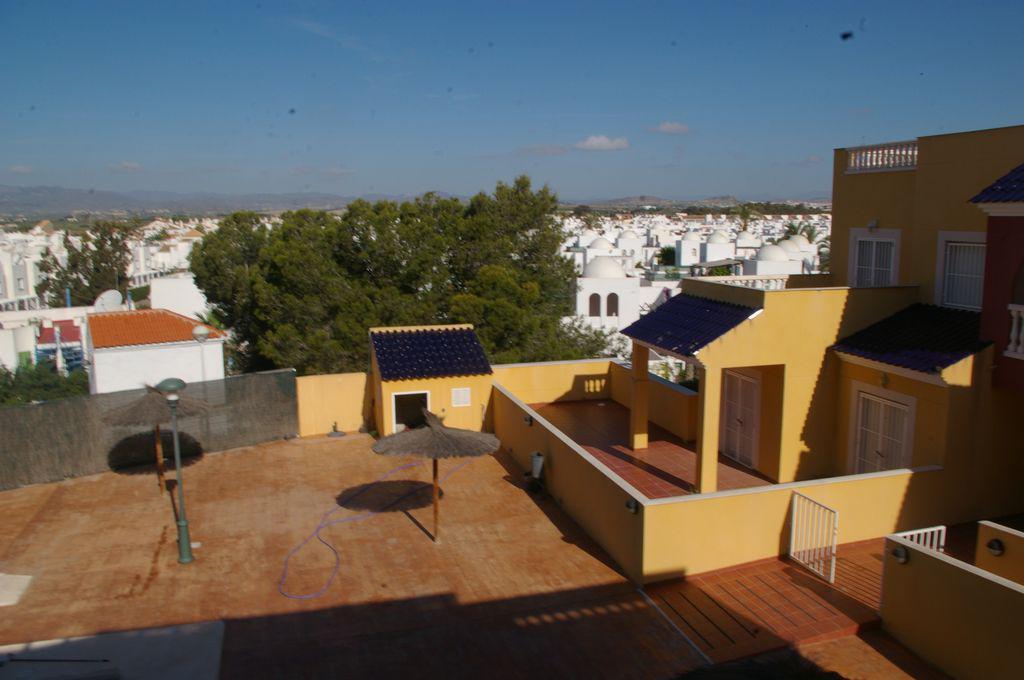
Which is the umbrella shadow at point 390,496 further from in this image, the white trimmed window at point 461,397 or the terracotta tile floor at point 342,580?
the white trimmed window at point 461,397

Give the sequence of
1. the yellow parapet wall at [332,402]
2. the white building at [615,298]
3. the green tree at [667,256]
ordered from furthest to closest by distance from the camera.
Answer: the green tree at [667,256] < the white building at [615,298] < the yellow parapet wall at [332,402]

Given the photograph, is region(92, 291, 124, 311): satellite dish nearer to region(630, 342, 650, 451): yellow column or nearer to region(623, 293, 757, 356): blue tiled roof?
region(630, 342, 650, 451): yellow column

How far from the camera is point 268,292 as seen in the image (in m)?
25.0

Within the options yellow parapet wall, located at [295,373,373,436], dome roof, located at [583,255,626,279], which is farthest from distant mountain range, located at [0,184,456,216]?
yellow parapet wall, located at [295,373,373,436]

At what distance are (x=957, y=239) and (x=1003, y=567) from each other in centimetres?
588

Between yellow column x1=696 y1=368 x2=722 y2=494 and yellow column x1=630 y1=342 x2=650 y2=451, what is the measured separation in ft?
9.94

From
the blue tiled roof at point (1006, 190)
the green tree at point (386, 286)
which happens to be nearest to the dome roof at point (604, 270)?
the green tree at point (386, 286)

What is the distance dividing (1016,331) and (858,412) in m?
3.08

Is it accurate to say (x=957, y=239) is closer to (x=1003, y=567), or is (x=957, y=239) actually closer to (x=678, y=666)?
(x=1003, y=567)

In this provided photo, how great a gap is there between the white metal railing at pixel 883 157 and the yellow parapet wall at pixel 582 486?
7927 millimetres

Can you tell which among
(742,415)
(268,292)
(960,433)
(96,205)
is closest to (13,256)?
(268,292)

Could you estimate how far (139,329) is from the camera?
21.6 metres

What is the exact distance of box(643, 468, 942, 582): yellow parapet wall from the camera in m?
10.3

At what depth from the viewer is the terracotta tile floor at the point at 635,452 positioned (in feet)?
45.9
